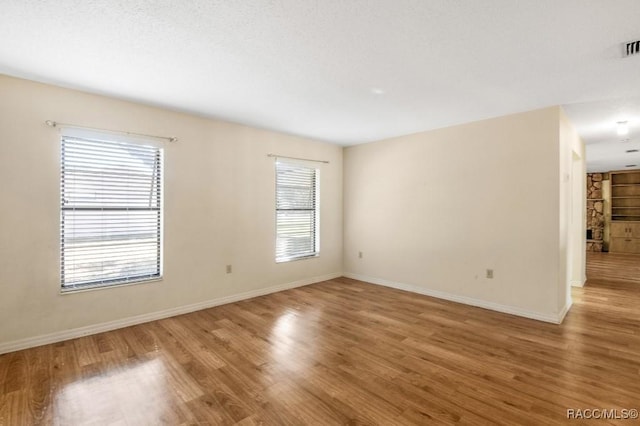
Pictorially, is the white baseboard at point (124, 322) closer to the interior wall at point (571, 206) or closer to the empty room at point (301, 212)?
the empty room at point (301, 212)

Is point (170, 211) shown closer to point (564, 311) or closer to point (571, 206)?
point (564, 311)

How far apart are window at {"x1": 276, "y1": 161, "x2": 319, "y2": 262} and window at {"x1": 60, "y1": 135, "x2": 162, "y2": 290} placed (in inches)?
70.7

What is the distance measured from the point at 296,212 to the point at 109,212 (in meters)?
2.64

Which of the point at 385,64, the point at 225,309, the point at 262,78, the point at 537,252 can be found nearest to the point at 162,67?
the point at 262,78

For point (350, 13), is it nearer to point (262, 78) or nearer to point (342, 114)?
point (262, 78)

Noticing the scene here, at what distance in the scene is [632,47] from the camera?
2.13 meters

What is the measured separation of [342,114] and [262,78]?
1.30 meters

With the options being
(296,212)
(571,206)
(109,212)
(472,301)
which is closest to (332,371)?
(472,301)

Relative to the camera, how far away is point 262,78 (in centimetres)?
274

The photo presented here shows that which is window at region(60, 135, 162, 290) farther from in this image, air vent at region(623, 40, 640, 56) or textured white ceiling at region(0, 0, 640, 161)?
air vent at region(623, 40, 640, 56)

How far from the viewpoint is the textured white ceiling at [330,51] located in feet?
5.87

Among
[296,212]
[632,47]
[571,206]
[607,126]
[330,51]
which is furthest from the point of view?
[296,212]

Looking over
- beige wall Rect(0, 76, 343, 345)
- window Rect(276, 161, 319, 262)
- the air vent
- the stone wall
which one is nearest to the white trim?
the air vent

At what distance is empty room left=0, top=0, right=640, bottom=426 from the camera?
1.94m
